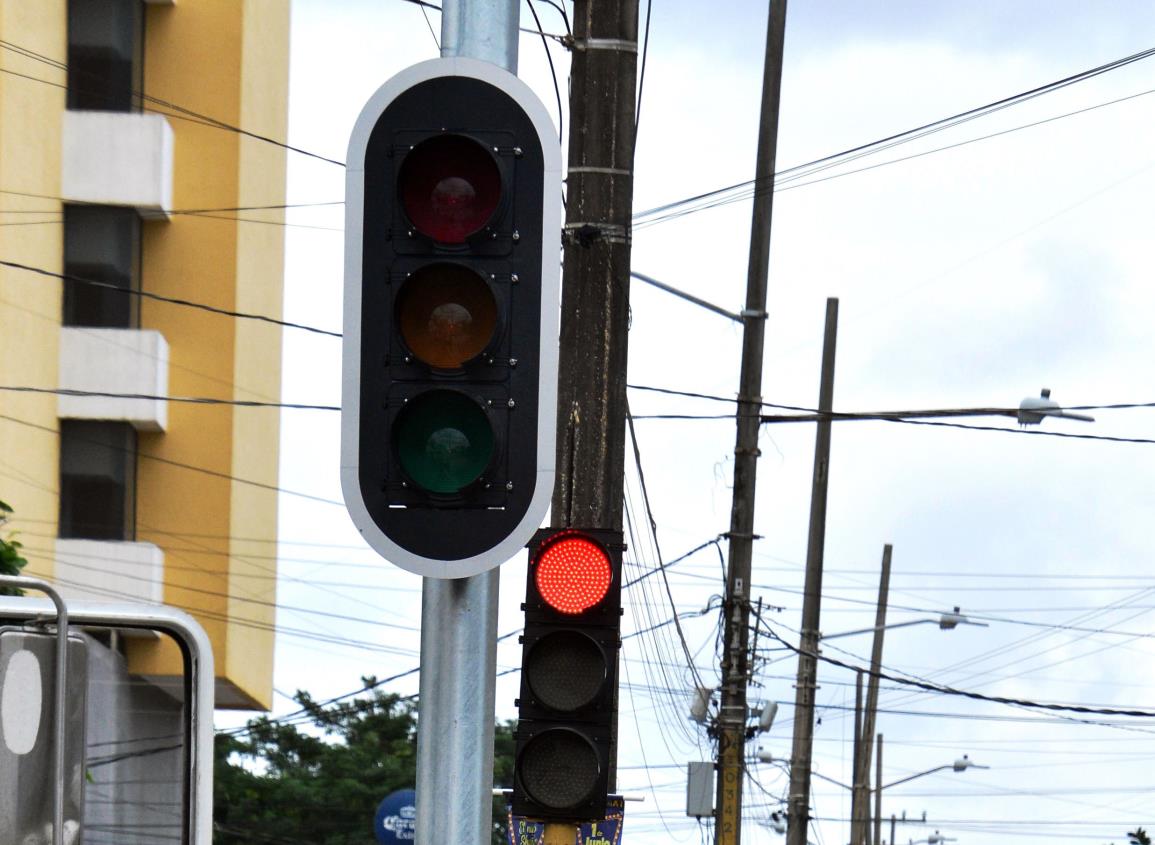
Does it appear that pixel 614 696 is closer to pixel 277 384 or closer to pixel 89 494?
pixel 89 494

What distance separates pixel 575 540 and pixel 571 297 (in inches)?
107

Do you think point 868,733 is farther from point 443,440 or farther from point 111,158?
point 443,440

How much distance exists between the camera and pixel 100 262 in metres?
28.8

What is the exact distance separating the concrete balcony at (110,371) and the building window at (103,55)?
3275 millimetres

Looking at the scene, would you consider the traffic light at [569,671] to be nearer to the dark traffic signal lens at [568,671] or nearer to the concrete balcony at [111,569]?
the dark traffic signal lens at [568,671]

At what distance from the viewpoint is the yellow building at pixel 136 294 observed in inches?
1050

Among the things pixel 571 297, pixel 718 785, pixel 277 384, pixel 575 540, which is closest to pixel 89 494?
pixel 277 384

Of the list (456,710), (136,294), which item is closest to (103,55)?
(136,294)

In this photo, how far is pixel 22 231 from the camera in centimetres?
2628

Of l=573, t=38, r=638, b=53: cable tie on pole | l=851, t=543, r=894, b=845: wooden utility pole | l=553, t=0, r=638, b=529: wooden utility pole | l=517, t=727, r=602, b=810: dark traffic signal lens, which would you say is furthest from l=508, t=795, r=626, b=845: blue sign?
l=851, t=543, r=894, b=845: wooden utility pole

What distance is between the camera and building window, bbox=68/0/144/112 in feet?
93.5

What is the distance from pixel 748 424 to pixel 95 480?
1034cm

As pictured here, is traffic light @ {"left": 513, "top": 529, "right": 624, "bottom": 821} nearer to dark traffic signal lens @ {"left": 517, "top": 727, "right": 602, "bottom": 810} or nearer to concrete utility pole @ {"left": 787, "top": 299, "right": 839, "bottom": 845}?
dark traffic signal lens @ {"left": 517, "top": 727, "right": 602, "bottom": 810}

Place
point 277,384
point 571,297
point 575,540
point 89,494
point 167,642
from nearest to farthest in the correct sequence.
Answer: point 167,642 < point 575,540 < point 571,297 < point 89,494 < point 277,384
